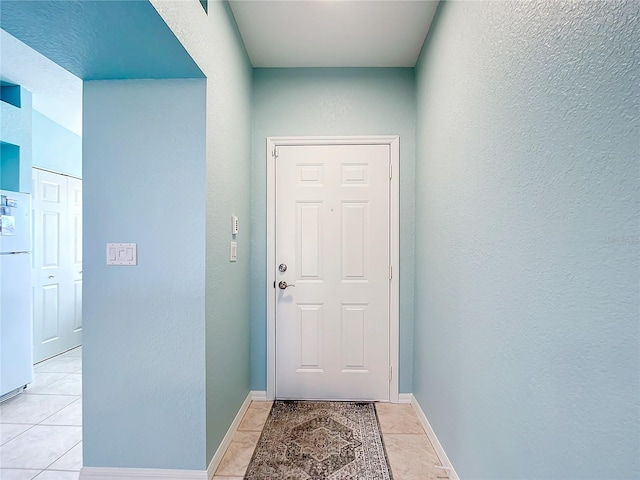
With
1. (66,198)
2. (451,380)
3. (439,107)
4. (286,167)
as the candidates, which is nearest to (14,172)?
(66,198)

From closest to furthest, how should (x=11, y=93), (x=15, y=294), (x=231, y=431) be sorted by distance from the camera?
(x=231, y=431), (x=15, y=294), (x=11, y=93)

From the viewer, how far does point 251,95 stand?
2508 mm

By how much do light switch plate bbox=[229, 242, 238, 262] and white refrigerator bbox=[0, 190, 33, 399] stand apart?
2057mm

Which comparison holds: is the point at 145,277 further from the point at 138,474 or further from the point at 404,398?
the point at 404,398

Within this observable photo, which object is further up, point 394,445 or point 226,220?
point 226,220

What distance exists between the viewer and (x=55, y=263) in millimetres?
3590

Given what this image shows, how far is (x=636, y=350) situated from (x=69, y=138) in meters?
5.00

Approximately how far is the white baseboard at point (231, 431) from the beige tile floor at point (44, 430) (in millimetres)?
771

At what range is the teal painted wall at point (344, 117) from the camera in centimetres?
249

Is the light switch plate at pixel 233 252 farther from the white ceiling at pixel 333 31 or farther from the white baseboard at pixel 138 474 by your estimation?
the white ceiling at pixel 333 31

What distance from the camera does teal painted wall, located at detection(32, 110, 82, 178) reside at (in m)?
3.36

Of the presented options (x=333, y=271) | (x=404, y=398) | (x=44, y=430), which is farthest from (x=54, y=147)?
(x=404, y=398)

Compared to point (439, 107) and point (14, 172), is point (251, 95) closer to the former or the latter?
point (439, 107)

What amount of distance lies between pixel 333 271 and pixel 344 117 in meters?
1.23
